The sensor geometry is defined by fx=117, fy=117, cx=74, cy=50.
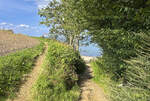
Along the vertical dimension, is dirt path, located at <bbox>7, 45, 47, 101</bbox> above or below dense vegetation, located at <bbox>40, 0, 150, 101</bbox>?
below

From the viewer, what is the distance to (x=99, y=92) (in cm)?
674

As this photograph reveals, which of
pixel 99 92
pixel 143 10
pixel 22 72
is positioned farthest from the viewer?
pixel 99 92

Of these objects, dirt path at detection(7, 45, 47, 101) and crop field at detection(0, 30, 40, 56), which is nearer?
dirt path at detection(7, 45, 47, 101)

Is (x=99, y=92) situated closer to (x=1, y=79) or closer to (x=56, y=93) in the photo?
(x=56, y=93)

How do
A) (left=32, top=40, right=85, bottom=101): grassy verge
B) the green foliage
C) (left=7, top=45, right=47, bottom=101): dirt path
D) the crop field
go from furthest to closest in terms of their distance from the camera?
the crop field, (left=32, top=40, right=85, bottom=101): grassy verge, (left=7, top=45, right=47, bottom=101): dirt path, the green foliage

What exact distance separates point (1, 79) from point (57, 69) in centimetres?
265

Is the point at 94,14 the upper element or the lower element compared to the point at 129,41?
upper

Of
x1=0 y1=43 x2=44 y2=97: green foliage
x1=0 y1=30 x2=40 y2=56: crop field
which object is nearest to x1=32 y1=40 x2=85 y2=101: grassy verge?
x1=0 y1=43 x2=44 y2=97: green foliage

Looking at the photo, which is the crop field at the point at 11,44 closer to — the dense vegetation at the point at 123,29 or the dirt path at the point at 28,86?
the dirt path at the point at 28,86

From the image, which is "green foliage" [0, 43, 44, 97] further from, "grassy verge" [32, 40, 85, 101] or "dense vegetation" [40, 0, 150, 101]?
"dense vegetation" [40, 0, 150, 101]

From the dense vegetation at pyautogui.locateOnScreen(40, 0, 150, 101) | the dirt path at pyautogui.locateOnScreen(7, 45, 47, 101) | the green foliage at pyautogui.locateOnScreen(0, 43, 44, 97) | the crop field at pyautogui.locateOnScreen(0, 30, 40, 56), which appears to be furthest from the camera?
the crop field at pyautogui.locateOnScreen(0, 30, 40, 56)

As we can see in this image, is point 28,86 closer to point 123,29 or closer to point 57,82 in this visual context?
point 57,82

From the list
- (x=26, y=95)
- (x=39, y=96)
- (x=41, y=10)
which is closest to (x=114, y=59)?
(x=39, y=96)

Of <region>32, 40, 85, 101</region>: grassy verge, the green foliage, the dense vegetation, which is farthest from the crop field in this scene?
the dense vegetation
